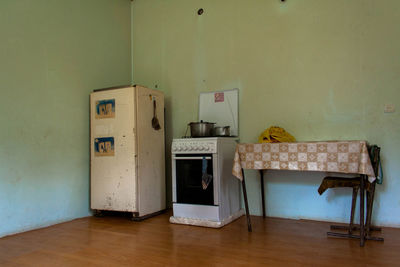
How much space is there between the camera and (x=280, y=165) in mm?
2750

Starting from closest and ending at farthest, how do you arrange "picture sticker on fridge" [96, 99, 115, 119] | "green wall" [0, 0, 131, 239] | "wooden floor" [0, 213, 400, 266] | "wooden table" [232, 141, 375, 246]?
"wooden floor" [0, 213, 400, 266] < "wooden table" [232, 141, 375, 246] < "green wall" [0, 0, 131, 239] < "picture sticker on fridge" [96, 99, 115, 119]

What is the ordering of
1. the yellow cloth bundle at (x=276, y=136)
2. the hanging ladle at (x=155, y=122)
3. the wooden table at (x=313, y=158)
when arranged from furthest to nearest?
the hanging ladle at (x=155, y=122) → the yellow cloth bundle at (x=276, y=136) → the wooden table at (x=313, y=158)

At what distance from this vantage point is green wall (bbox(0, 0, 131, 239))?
2895mm

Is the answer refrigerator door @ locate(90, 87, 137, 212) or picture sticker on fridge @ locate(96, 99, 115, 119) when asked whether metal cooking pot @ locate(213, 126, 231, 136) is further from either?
picture sticker on fridge @ locate(96, 99, 115, 119)

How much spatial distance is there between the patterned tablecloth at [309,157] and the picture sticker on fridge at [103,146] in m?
1.59

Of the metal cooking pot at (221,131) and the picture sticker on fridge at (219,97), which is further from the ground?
the picture sticker on fridge at (219,97)

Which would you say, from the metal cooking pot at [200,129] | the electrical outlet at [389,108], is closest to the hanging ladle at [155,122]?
the metal cooking pot at [200,129]

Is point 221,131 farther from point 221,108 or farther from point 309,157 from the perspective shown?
point 309,157

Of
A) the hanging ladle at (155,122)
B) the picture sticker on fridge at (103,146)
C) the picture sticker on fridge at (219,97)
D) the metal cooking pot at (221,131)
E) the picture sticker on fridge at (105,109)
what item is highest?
the picture sticker on fridge at (219,97)

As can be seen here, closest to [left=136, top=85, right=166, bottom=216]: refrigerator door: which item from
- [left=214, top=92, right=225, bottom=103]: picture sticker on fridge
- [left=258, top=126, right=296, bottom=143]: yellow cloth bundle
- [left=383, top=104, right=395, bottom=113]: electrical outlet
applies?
[left=214, top=92, right=225, bottom=103]: picture sticker on fridge

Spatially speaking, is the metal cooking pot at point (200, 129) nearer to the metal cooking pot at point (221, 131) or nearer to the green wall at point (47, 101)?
the metal cooking pot at point (221, 131)

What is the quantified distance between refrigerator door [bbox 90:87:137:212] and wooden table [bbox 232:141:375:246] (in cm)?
131

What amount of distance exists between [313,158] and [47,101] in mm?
2860

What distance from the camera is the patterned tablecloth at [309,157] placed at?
2.44 m
